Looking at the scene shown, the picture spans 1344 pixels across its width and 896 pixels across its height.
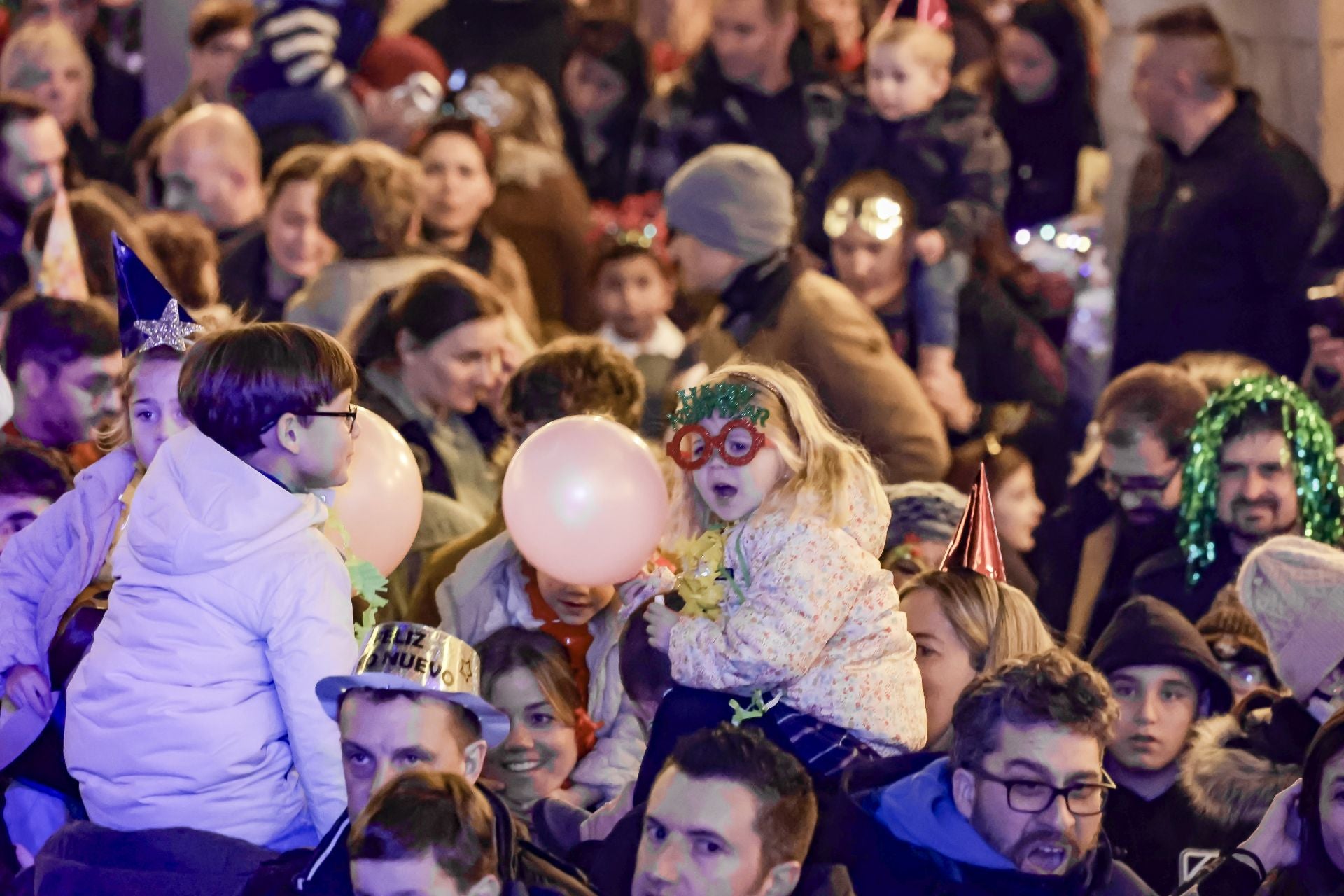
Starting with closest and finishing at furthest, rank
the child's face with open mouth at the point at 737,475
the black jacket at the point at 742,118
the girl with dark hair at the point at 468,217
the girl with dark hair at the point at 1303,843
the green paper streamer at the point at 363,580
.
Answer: the girl with dark hair at the point at 1303,843, the green paper streamer at the point at 363,580, the child's face with open mouth at the point at 737,475, the girl with dark hair at the point at 468,217, the black jacket at the point at 742,118

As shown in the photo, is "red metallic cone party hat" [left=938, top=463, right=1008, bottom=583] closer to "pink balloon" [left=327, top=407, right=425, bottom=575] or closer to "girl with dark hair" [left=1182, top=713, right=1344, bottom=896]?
"girl with dark hair" [left=1182, top=713, right=1344, bottom=896]

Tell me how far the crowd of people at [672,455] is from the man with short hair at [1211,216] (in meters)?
0.01

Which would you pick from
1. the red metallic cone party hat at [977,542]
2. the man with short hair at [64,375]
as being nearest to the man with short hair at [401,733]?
the red metallic cone party hat at [977,542]

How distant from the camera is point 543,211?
6.71 m

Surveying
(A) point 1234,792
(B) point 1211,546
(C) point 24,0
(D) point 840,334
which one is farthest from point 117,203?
(A) point 1234,792

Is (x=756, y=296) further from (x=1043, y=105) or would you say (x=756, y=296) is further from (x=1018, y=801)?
(x=1018, y=801)

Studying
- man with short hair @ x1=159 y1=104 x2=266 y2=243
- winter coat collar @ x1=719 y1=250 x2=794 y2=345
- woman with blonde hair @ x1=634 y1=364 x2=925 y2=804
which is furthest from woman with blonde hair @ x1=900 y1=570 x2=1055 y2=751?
man with short hair @ x1=159 y1=104 x2=266 y2=243

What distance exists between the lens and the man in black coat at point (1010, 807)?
3303mm

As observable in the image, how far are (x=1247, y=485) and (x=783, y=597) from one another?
5.95 ft

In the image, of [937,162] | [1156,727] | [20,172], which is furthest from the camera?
[20,172]

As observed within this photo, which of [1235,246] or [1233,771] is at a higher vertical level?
[1235,246]

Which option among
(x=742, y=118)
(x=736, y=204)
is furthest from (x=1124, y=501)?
(x=742, y=118)

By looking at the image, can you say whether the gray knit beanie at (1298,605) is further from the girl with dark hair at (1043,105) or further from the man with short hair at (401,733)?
the girl with dark hair at (1043,105)

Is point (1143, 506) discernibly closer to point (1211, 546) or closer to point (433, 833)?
point (1211, 546)
